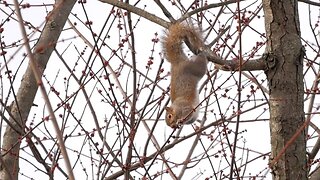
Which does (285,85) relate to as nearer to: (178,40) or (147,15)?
(147,15)

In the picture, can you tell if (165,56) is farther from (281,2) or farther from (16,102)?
(281,2)

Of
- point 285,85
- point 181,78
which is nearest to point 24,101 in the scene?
point 181,78

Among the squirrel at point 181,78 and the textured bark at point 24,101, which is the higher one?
the squirrel at point 181,78

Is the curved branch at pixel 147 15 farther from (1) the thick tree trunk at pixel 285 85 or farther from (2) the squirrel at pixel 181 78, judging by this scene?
(2) the squirrel at pixel 181 78

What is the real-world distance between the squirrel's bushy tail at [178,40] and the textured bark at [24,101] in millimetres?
589

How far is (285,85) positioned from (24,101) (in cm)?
142

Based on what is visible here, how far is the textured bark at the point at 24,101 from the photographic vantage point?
2.76 meters

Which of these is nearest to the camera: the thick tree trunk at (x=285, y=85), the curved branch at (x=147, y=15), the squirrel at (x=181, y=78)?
the thick tree trunk at (x=285, y=85)

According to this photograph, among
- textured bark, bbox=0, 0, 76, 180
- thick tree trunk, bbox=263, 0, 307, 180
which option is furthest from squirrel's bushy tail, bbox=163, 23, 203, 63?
textured bark, bbox=0, 0, 76, 180

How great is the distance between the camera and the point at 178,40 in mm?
3100

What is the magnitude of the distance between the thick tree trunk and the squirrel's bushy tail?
1.40 feet

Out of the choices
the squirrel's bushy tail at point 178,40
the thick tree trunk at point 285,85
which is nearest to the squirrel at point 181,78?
the squirrel's bushy tail at point 178,40

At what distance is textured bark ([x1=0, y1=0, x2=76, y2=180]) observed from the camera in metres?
2.76

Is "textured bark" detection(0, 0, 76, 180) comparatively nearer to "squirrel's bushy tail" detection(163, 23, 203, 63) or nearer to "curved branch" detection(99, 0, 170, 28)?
"curved branch" detection(99, 0, 170, 28)
